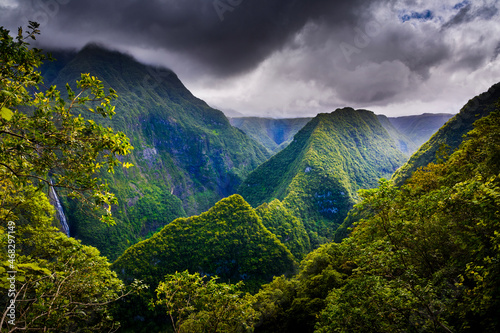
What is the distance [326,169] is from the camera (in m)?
98.2

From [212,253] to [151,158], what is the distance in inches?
4549

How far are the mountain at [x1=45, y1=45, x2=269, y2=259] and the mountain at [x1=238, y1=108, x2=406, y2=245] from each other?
149ft

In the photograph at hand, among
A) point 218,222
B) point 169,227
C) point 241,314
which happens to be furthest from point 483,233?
point 169,227

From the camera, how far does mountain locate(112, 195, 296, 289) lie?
4322 centimetres

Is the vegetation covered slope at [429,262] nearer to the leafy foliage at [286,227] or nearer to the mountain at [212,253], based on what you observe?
the mountain at [212,253]

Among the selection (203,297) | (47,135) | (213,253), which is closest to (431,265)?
(203,297)

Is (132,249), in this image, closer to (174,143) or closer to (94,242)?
(94,242)

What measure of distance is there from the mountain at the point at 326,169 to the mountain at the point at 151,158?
45.5 m

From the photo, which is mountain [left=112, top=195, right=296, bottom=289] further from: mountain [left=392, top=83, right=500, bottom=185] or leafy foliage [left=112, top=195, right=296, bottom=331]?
mountain [left=392, top=83, right=500, bottom=185]

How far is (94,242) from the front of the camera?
84.0m

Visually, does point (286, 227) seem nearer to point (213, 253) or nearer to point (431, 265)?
point (213, 253)

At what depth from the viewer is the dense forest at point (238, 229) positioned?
16.0ft

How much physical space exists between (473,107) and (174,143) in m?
167

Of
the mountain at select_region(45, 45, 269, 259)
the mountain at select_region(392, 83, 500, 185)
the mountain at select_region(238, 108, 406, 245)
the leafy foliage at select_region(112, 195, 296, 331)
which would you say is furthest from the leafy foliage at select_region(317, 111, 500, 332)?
the mountain at select_region(45, 45, 269, 259)
